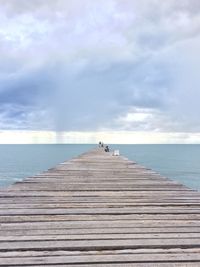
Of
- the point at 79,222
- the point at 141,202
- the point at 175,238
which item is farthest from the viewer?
the point at 141,202

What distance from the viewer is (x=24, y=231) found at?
481 centimetres

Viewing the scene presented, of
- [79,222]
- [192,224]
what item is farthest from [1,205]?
[192,224]

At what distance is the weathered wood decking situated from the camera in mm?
3889

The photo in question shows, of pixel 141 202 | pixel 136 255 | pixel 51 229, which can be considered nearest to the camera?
pixel 136 255

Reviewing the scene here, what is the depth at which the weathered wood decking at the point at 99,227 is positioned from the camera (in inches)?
153

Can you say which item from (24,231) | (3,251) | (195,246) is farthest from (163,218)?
(3,251)

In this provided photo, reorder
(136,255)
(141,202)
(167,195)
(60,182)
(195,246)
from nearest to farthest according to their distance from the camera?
(136,255)
(195,246)
(141,202)
(167,195)
(60,182)

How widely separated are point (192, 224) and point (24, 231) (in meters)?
1.95

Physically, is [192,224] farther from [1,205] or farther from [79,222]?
[1,205]

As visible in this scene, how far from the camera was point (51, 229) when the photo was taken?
4.91m

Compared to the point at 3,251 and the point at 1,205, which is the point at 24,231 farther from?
the point at 1,205

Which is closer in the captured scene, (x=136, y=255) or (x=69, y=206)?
(x=136, y=255)

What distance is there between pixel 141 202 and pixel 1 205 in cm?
215

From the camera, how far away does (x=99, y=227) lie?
16.5ft
